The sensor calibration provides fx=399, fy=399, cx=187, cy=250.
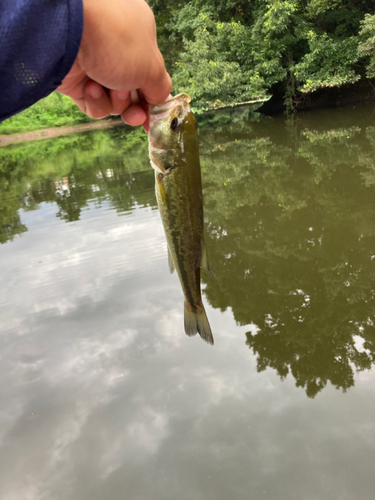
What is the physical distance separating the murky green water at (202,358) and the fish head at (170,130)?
2.20 meters

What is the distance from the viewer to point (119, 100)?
1315 mm

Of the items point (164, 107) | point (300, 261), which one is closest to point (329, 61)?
point (300, 261)

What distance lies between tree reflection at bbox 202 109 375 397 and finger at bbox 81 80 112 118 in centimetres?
278

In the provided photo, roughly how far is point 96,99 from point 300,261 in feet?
13.6

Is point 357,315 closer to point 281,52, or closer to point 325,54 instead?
point 325,54

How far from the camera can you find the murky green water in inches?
108

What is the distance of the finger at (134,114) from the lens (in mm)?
A: 1346

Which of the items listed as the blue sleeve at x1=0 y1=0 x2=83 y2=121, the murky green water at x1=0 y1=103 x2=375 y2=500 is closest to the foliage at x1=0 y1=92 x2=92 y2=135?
the murky green water at x1=0 y1=103 x2=375 y2=500

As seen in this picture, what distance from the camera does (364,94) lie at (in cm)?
2220

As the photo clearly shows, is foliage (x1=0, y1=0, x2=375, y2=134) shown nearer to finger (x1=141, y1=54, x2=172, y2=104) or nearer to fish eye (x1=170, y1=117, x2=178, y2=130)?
fish eye (x1=170, y1=117, x2=178, y2=130)

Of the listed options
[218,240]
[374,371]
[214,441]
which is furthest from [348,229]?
[214,441]

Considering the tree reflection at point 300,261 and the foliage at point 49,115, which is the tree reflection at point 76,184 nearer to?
the tree reflection at point 300,261

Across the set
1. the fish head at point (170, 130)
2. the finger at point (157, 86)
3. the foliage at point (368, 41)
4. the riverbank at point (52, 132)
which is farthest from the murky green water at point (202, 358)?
the riverbank at point (52, 132)

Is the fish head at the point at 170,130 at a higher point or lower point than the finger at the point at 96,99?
lower
